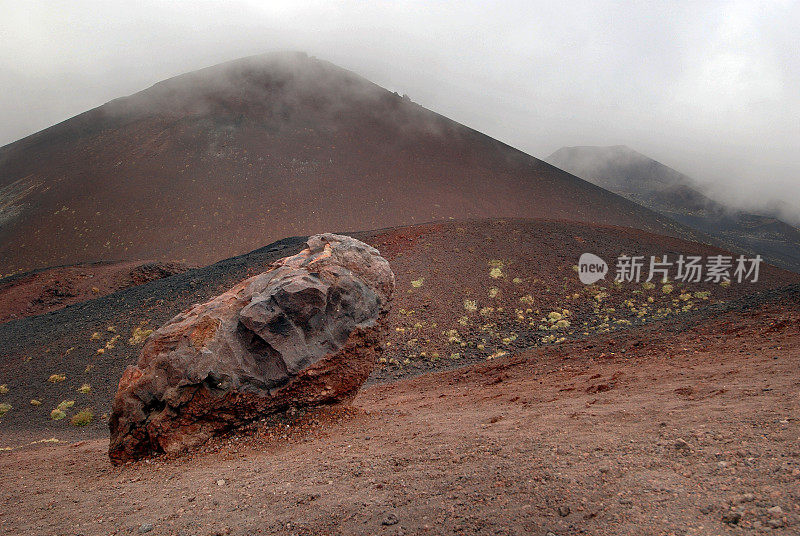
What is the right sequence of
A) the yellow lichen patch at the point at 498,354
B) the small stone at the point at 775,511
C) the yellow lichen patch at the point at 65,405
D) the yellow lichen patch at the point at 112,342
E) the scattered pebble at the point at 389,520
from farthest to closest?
the yellow lichen patch at the point at 112,342 → the yellow lichen patch at the point at 65,405 → the yellow lichen patch at the point at 498,354 → the scattered pebble at the point at 389,520 → the small stone at the point at 775,511

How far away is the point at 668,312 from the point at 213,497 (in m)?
14.3

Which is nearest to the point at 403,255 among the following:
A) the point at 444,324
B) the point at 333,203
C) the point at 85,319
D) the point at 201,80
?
the point at 444,324

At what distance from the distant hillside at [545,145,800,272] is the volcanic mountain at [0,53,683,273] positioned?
77.9ft

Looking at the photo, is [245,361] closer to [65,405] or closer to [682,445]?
[682,445]

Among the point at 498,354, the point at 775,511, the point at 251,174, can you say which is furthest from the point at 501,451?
the point at 251,174

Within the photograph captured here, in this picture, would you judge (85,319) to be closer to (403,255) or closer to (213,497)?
(403,255)

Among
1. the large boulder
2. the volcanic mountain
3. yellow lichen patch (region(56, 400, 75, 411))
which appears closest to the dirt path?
the large boulder

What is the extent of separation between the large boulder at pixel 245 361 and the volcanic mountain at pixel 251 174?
103 feet

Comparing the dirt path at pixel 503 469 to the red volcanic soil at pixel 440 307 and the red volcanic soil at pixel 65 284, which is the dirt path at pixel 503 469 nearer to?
the red volcanic soil at pixel 440 307

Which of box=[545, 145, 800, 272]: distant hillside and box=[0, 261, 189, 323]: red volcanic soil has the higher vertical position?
box=[545, 145, 800, 272]: distant hillside

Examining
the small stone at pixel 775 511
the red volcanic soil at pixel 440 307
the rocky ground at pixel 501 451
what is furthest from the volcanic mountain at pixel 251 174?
the small stone at pixel 775 511

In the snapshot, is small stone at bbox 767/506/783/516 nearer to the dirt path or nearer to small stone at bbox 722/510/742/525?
the dirt path

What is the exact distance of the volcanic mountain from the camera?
40.5 metres

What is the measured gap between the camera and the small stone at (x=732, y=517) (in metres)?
3.05
